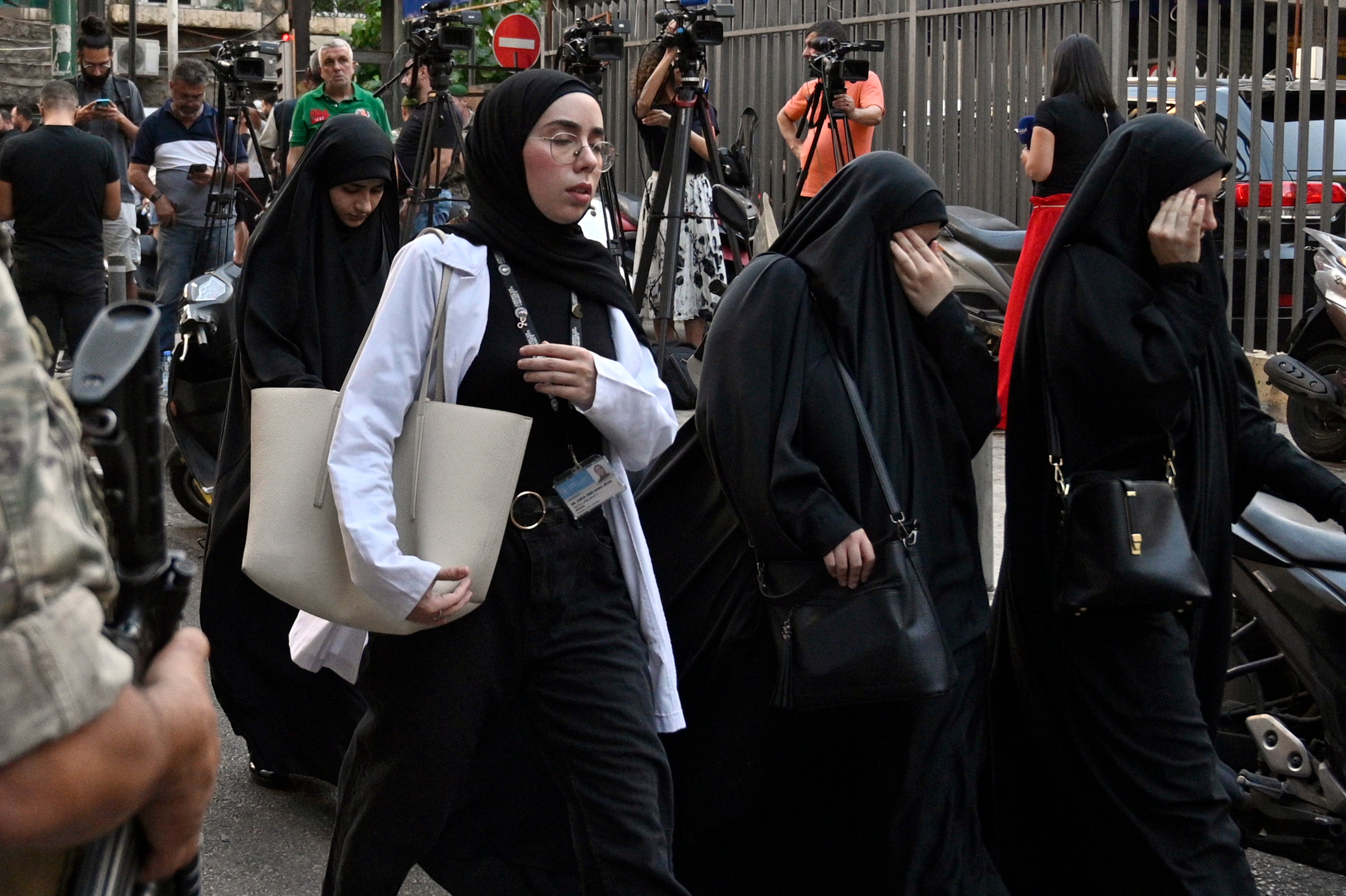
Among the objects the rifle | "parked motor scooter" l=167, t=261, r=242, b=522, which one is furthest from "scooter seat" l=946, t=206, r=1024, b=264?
the rifle

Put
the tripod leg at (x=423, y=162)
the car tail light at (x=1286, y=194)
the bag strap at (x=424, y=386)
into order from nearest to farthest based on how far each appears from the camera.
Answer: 1. the bag strap at (x=424, y=386)
2. the tripod leg at (x=423, y=162)
3. the car tail light at (x=1286, y=194)

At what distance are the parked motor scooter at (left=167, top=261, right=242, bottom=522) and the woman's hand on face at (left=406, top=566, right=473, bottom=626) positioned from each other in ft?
12.3

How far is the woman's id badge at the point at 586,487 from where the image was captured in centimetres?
286

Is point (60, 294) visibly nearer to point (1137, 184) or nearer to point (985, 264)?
point (985, 264)

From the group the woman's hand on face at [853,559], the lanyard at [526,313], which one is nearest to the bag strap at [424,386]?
the lanyard at [526,313]

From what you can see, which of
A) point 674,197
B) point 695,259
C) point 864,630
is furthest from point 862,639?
point 695,259

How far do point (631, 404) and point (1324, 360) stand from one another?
19.8 feet

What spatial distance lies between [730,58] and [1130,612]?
9.81 metres

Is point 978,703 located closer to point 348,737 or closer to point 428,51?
point 348,737

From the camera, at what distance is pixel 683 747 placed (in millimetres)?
3594

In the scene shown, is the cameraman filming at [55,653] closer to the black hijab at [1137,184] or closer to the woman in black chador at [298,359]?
the black hijab at [1137,184]

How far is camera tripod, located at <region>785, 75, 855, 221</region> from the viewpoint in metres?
8.68

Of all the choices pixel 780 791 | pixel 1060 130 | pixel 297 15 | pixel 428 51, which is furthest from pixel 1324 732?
pixel 297 15

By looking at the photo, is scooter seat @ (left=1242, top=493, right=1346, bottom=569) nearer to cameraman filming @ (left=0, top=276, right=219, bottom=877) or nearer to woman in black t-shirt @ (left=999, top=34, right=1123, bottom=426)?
cameraman filming @ (left=0, top=276, right=219, bottom=877)
